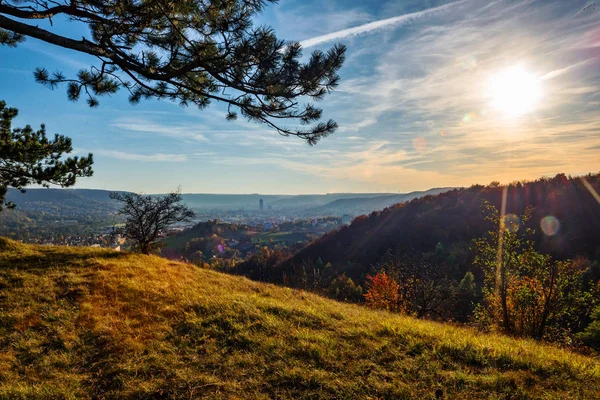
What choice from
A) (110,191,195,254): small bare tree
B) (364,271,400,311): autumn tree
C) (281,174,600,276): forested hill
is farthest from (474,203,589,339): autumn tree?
(281,174,600,276): forested hill

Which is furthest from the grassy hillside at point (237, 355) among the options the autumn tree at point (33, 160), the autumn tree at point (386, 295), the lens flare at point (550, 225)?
the lens flare at point (550, 225)

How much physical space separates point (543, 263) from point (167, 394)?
14335 mm

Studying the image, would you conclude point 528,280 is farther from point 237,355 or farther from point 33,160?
point 33,160

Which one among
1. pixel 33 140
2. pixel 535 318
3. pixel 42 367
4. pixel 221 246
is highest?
pixel 33 140

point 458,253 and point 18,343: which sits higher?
point 18,343

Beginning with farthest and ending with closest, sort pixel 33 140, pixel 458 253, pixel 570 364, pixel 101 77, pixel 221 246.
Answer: pixel 221 246, pixel 458 253, pixel 33 140, pixel 101 77, pixel 570 364

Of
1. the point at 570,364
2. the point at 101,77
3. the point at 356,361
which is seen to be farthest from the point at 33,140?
the point at 570,364

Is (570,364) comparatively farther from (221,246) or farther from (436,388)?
(221,246)

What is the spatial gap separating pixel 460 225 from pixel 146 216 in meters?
80.7

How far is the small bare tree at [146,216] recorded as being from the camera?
15.6 m

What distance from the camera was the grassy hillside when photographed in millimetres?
4141

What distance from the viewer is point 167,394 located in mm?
4078

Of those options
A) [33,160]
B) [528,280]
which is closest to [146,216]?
[33,160]

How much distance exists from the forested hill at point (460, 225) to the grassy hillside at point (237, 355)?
57.3 metres
